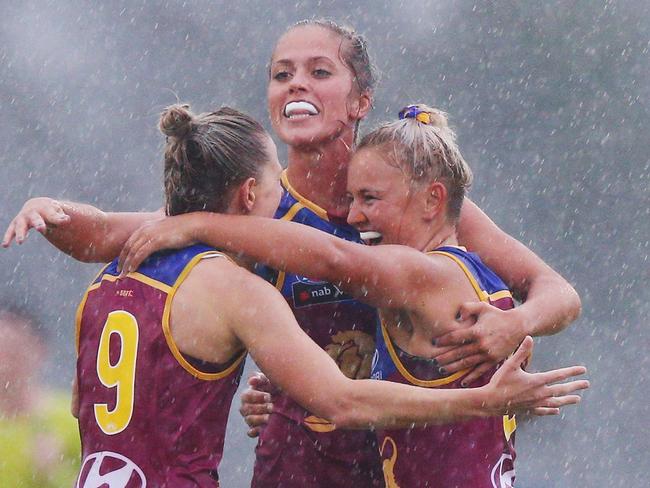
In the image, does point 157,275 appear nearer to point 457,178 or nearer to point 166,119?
point 166,119

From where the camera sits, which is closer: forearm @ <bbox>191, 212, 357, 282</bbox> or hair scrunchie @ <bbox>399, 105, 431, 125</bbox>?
forearm @ <bbox>191, 212, 357, 282</bbox>

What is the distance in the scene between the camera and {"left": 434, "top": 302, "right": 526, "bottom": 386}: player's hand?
339 centimetres

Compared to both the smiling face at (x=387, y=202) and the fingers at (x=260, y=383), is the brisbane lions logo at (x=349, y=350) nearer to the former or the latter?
the fingers at (x=260, y=383)

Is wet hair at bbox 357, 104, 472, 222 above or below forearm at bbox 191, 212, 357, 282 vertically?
above

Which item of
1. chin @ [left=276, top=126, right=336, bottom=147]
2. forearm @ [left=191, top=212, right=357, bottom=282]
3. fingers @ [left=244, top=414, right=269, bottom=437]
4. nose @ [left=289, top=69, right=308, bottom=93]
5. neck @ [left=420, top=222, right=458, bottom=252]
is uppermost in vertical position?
nose @ [left=289, top=69, right=308, bottom=93]

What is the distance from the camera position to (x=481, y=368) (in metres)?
3.45

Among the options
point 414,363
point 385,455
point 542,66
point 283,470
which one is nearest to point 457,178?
point 414,363

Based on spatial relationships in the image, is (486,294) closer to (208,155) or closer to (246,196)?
(246,196)

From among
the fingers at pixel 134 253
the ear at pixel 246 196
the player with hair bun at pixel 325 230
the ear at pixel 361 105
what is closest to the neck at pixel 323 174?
the player with hair bun at pixel 325 230

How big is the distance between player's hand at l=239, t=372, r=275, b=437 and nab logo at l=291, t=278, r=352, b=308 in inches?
12.1

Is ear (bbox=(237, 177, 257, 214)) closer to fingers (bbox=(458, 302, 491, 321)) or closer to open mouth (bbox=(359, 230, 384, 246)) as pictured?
open mouth (bbox=(359, 230, 384, 246))

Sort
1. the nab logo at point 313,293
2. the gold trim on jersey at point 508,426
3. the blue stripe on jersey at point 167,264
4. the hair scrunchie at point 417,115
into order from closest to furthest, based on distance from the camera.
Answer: the blue stripe on jersey at point 167,264, the gold trim on jersey at point 508,426, the hair scrunchie at point 417,115, the nab logo at point 313,293

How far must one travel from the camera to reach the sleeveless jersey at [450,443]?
3436 mm

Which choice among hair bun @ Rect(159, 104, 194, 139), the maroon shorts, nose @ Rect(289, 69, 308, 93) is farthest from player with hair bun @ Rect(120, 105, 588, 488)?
nose @ Rect(289, 69, 308, 93)
